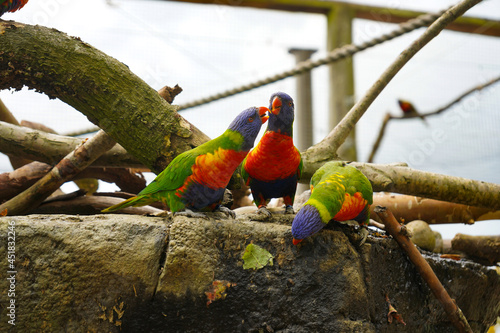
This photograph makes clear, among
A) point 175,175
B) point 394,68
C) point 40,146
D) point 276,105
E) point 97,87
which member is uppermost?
point 394,68

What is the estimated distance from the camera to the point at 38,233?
156cm

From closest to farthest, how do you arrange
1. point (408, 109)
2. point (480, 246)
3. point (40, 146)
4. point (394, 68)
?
point (40, 146), point (394, 68), point (480, 246), point (408, 109)

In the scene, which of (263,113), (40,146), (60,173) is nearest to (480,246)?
(263,113)

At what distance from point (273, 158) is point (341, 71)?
229cm

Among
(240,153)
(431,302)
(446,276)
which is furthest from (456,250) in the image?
Answer: (240,153)

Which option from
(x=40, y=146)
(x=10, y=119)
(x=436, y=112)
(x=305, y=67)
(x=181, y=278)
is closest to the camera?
(x=181, y=278)

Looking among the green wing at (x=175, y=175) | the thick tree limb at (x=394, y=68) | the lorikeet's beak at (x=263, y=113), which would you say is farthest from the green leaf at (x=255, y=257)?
the thick tree limb at (x=394, y=68)

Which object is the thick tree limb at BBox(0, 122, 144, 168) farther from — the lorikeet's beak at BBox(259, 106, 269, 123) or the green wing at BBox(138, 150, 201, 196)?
the lorikeet's beak at BBox(259, 106, 269, 123)

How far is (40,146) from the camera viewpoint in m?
2.52

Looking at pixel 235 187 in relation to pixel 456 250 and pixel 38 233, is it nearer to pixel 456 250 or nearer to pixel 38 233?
pixel 38 233

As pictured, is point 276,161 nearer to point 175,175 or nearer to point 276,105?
point 276,105

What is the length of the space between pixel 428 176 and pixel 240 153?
137cm

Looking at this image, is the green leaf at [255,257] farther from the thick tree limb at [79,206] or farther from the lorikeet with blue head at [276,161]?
the thick tree limb at [79,206]

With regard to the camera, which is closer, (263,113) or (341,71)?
(263,113)
